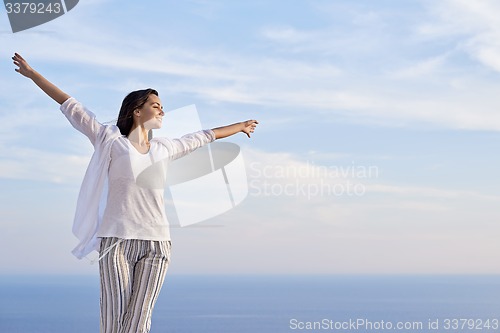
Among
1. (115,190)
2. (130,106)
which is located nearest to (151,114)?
(130,106)

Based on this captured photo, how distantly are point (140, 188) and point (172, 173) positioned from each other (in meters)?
0.31

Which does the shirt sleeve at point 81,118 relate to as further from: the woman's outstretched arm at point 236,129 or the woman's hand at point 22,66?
the woman's outstretched arm at point 236,129

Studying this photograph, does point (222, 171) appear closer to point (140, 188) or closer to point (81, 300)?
point (140, 188)

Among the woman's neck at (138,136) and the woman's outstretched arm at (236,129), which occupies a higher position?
the woman's outstretched arm at (236,129)

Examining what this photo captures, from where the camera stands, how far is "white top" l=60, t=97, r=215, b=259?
3084mm

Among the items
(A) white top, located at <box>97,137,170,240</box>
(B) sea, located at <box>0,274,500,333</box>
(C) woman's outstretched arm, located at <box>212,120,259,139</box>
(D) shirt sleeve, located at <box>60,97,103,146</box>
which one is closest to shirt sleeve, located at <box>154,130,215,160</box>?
(C) woman's outstretched arm, located at <box>212,120,259,139</box>

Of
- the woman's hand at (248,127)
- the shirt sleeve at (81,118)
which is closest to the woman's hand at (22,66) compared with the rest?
the shirt sleeve at (81,118)

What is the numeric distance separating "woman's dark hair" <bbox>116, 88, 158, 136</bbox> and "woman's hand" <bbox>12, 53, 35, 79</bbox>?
388 millimetres

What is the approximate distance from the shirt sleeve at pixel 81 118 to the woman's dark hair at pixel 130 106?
99mm

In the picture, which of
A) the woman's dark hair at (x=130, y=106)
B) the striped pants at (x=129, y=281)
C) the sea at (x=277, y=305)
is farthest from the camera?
the sea at (x=277, y=305)

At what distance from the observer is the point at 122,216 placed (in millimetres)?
3080

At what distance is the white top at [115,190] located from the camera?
3084mm

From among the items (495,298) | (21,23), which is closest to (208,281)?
(495,298)

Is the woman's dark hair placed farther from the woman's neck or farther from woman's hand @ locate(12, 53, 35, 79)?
woman's hand @ locate(12, 53, 35, 79)
